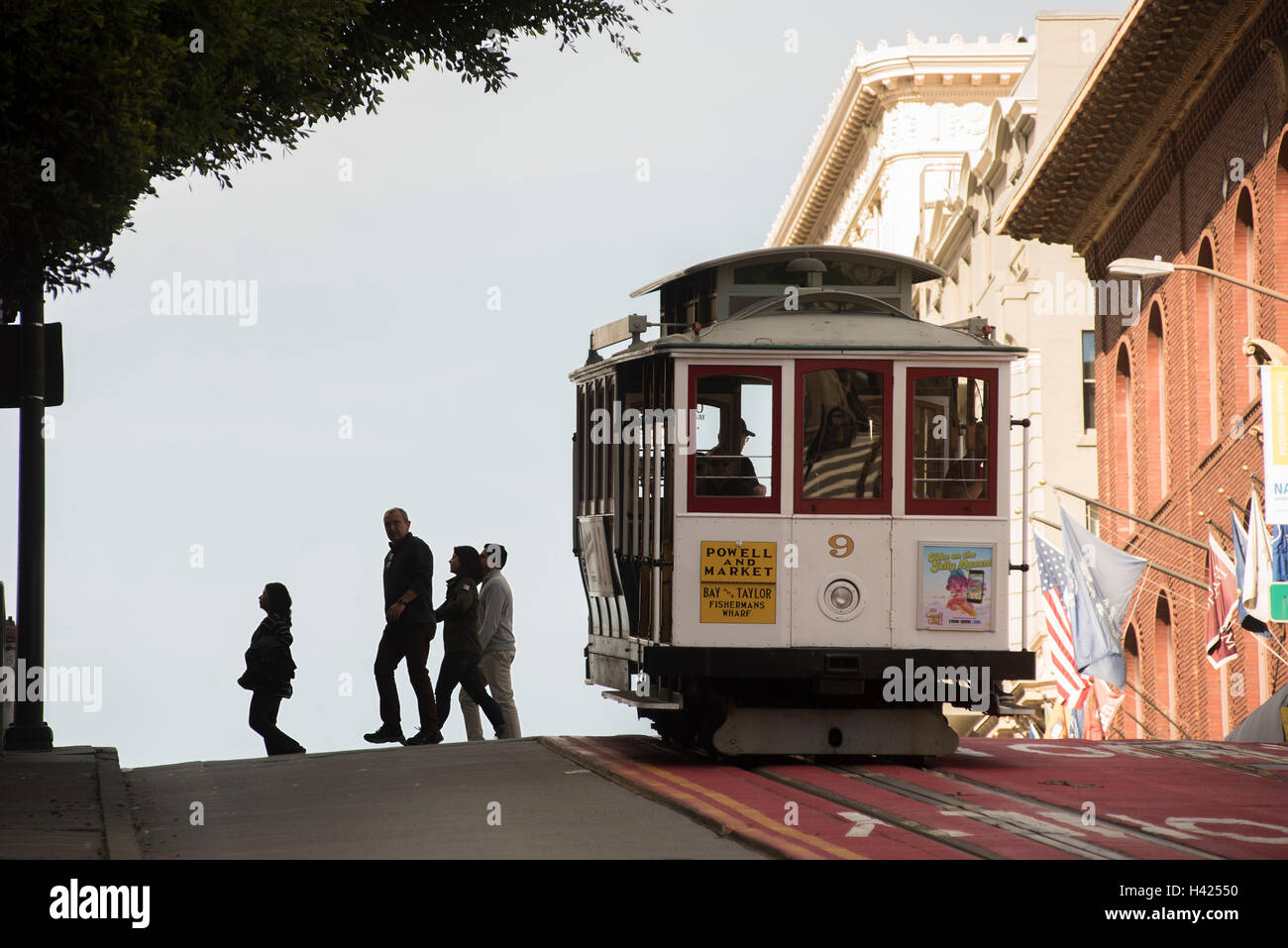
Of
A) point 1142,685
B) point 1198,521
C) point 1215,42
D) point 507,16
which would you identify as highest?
point 1215,42

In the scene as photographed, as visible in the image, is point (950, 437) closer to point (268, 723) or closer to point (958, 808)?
point (958, 808)

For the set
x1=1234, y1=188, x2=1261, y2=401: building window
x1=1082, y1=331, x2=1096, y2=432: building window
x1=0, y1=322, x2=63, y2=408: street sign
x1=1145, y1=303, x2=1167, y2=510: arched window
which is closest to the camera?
x1=0, y1=322, x2=63, y2=408: street sign

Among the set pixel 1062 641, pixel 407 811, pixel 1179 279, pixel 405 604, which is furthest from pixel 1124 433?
pixel 407 811

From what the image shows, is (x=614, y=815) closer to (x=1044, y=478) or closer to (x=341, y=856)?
(x=341, y=856)

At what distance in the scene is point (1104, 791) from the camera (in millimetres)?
13414

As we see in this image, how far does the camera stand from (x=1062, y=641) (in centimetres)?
3306

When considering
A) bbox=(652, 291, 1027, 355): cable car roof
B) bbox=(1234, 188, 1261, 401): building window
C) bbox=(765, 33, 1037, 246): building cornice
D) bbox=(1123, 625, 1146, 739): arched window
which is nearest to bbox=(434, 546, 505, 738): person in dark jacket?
bbox=(652, 291, 1027, 355): cable car roof

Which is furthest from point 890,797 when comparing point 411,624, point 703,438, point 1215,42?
point 1215,42

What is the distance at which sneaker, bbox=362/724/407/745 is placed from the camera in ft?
59.1

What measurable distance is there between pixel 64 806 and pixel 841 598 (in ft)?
18.5

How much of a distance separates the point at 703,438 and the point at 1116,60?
17984 mm

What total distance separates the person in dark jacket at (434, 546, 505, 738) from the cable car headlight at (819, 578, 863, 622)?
4.49m

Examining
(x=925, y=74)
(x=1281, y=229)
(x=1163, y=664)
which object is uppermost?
(x=925, y=74)

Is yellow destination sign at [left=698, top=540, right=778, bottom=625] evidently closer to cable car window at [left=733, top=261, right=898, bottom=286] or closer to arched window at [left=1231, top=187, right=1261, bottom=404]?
cable car window at [left=733, top=261, right=898, bottom=286]
